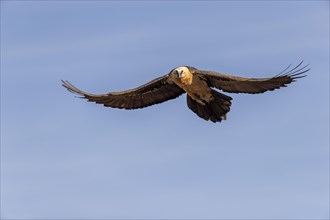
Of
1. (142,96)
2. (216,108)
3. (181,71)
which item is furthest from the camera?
(142,96)

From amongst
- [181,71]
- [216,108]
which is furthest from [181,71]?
[216,108]

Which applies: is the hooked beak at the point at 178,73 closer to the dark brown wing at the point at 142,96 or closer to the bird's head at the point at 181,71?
the bird's head at the point at 181,71

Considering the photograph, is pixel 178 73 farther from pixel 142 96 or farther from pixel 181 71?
pixel 142 96

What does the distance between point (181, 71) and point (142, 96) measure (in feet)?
6.81

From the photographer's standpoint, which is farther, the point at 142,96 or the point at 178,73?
the point at 142,96

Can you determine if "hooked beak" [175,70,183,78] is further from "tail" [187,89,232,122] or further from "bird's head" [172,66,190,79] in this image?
"tail" [187,89,232,122]

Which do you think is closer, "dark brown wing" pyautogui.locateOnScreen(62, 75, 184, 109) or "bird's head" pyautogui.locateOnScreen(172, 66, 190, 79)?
"bird's head" pyautogui.locateOnScreen(172, 66, 190, 79)

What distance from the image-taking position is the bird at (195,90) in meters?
27.4

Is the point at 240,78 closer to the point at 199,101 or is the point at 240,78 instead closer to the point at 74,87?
the point at 199,101

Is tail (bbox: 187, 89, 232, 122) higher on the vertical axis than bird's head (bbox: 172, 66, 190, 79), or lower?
lower

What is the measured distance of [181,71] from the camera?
2719cm

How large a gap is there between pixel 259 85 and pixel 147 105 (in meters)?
3.06

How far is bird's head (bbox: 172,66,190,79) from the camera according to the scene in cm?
2719

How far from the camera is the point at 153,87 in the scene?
28.7 m
